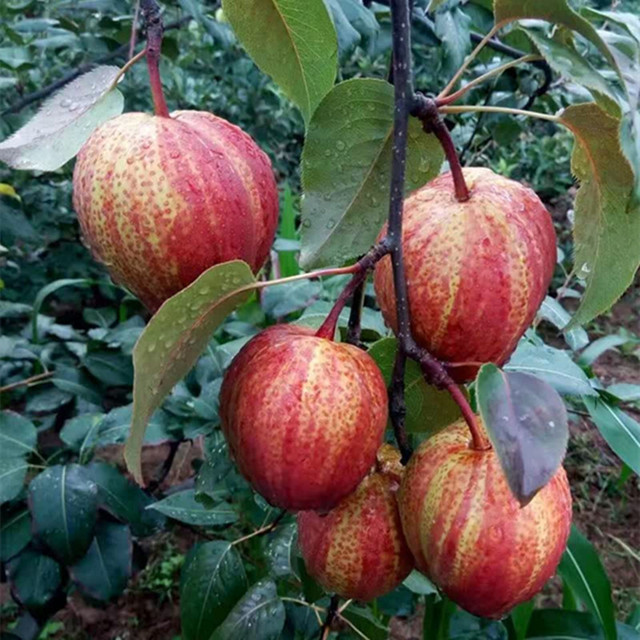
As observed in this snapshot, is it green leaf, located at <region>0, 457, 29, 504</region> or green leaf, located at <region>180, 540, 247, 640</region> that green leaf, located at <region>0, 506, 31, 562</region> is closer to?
green leaf, located at <region>0, 457, 29, 504</region>

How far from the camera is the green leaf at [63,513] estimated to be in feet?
3.53

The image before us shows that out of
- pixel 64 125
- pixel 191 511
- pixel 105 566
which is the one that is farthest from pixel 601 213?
pixel 105 566

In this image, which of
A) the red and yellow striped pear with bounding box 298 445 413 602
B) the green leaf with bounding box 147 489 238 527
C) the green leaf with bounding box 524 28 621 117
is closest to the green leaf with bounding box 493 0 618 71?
the green leaf with bounding box 524 28 621 117

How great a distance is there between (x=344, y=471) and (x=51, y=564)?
2.77ft

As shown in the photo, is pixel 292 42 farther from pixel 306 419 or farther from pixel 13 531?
pixel 13 531

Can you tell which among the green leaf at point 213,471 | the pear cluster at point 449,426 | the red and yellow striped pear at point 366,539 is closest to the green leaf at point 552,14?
the pear cluster at point 449,426

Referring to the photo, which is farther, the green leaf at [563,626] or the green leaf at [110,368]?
the green leaf at [563,626]

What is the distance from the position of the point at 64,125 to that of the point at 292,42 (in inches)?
7.1

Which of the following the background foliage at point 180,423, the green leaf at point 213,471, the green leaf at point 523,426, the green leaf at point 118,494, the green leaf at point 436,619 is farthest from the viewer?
the green leaf at point 436,619

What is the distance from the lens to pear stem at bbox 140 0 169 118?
491 millimetres

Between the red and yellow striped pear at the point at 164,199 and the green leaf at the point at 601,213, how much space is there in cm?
24

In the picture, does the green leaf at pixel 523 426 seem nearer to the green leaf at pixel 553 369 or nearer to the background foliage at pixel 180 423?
the background foliage at pixel 180 423

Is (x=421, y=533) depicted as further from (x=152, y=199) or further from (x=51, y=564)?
(x=51, y=564)

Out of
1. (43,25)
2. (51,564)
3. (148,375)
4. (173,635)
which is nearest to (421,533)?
(148,375)
